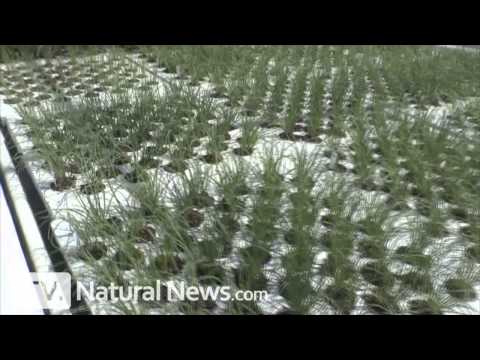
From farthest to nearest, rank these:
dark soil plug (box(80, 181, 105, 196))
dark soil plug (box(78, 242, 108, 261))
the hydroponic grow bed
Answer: dark soil plug (box(80, 181, 105, 196)) < dark soil plug (box(78, 242, 108, 261)) < the hydroponic grow bed

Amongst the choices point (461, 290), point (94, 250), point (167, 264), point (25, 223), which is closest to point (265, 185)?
point (167, 264)

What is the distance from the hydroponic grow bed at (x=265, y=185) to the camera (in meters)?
1.74

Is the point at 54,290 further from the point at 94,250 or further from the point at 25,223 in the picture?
the point at 25,223

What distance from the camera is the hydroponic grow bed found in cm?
174

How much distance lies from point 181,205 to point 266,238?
0.45 m

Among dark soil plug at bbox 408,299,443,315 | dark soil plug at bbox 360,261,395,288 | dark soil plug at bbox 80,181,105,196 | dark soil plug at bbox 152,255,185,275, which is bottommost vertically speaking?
dark soil plug at bbox 408,299,443,315

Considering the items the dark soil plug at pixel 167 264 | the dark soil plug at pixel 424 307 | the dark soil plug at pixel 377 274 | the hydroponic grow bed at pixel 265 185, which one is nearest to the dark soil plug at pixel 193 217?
the hydroponic grow bed at pixel 265 185

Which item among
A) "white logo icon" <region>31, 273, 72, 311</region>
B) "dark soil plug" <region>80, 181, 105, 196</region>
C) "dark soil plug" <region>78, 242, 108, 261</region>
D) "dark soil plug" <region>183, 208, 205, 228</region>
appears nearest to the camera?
"white logo icon" <region>31, 273, 72, 311</region>

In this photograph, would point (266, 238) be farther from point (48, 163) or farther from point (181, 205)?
point (48, 163)

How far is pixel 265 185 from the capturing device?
A: 224cm

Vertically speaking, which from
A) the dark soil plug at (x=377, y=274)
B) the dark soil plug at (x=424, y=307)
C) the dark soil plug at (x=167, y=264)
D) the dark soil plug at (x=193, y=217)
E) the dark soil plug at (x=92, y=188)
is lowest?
the dark soil plug at (x=424, y=307)

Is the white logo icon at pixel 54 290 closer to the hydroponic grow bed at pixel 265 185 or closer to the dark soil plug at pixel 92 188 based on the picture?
the hydroponic grow bed at pixel 265 185

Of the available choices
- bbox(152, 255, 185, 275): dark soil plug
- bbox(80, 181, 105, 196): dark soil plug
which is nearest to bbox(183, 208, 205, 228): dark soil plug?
bbox(152, 255, 185, 275): dark soil plug

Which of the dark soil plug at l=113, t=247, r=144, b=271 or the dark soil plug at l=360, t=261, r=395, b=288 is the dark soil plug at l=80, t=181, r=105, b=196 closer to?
the dark soil plug at l=113, t=247, r=144, b=271
